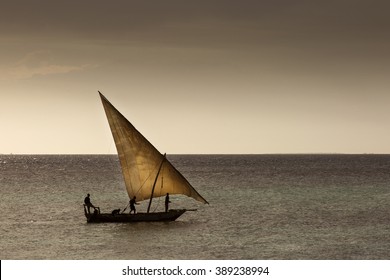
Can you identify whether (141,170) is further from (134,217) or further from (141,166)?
(134,217)

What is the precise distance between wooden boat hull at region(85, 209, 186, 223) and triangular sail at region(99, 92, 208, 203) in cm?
137

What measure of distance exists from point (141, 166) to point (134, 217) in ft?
11.1

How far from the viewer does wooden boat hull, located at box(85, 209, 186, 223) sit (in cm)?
5344

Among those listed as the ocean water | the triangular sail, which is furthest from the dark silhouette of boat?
the ocean water

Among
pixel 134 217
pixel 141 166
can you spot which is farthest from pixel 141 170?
pixel 134 217

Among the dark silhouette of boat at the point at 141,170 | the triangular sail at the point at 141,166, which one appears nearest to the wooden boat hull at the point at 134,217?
the dark silhouette of boat at the point at 141,170

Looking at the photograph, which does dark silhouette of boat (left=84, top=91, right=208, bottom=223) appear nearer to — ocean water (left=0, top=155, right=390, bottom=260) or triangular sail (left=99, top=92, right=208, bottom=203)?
triangular sail (left=99, top=92, right=208, bottom=203)

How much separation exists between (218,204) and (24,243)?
30.7 meters

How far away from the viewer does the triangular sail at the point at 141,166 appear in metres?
52.5

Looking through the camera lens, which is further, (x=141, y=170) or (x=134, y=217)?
(x=134, y=217)

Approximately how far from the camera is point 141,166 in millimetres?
53094

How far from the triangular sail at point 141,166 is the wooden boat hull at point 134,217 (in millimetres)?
1373
